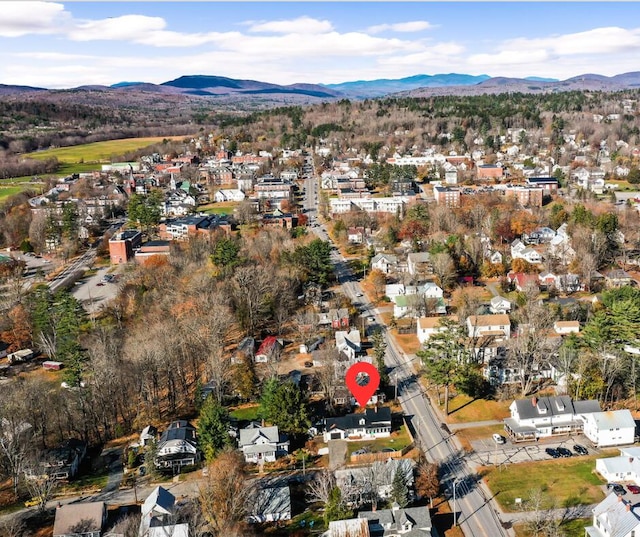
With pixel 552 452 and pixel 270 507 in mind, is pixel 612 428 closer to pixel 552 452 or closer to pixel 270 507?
pixel 552 452

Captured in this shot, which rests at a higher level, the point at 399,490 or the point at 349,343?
the point at 349,343

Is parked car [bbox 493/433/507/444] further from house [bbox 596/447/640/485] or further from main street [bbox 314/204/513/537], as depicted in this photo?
house [bbox 596/447/640/485]

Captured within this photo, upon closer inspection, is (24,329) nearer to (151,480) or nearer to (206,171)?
(151,480)

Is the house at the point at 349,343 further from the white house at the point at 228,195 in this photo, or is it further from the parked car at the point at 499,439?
the white house at the point at 228,195

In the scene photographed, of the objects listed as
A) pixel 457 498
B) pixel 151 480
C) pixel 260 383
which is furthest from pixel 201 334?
pixel 457 498

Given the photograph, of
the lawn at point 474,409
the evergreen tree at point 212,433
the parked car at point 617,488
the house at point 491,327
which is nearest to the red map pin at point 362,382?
the lawn at point 474,409

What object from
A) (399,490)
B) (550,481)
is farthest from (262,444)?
(550,481)
